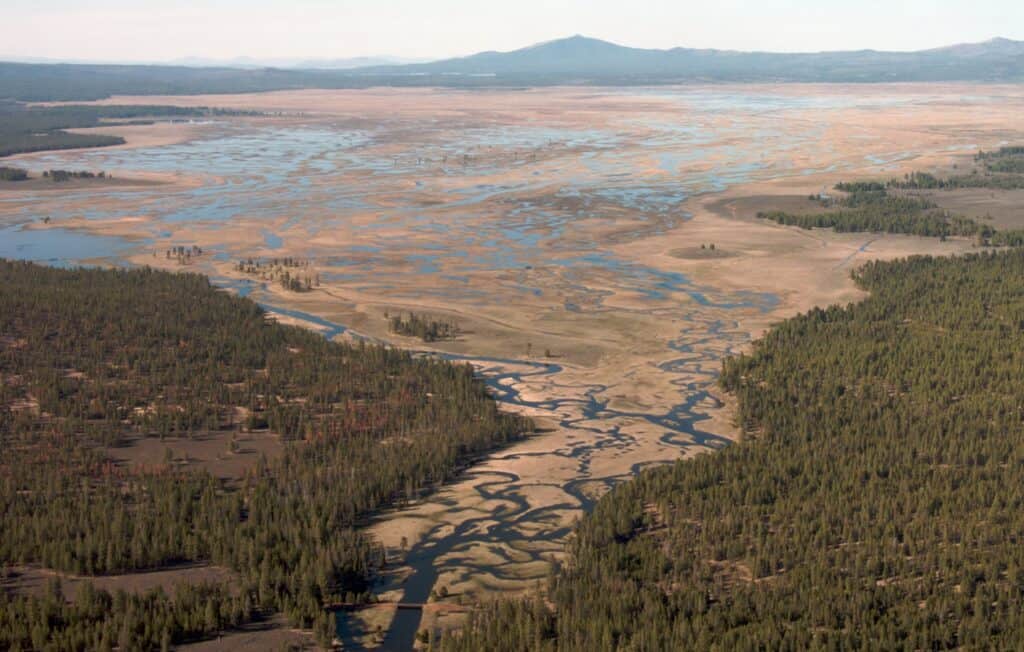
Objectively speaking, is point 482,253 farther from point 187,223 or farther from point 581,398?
point 581,398

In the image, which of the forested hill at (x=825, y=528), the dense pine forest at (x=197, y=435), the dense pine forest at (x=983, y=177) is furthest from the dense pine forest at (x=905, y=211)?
the dense pine forest at (x=197, y=435)

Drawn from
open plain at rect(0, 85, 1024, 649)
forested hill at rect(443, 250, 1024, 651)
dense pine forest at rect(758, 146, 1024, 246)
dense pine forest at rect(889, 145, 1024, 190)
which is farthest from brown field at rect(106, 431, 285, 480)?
dense pine forest at rect(889, 145, 1024, 190)

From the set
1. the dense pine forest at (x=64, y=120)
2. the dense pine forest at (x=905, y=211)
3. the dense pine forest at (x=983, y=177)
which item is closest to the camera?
the dense pine forest at (x=905, y=211)

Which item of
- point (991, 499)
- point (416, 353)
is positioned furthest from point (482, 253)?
point (991, 499)

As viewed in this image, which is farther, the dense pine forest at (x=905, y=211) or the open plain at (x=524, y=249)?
the dense pine forest at (x=905, y=211)

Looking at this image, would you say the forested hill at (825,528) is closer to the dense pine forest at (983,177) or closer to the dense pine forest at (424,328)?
the dense pine forest at (424,328)

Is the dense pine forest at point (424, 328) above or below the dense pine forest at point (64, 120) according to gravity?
below

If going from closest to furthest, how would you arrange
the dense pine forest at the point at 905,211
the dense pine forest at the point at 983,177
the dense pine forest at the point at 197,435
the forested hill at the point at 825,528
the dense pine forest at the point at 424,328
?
1. the forested hill at the point at 825,528
2. the dense pine forest at the point at 197,435
3. the dense pine forest at the point at 424,328
4. the dense pine forest at the point at 905,211
5. the dense pine forest at the point at 983,177
